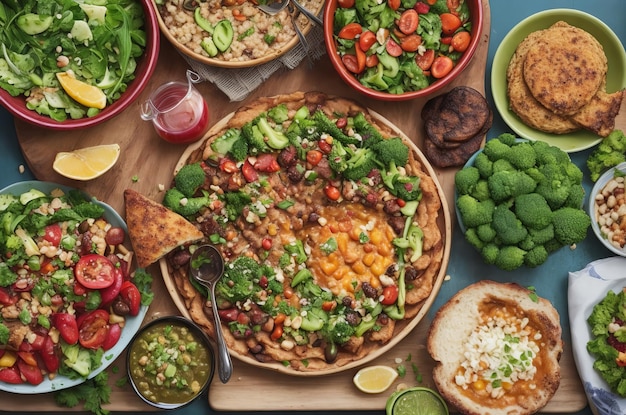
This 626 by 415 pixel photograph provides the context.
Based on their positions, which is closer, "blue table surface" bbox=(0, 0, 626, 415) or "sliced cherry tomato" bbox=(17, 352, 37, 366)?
"sliced cherry tomato" bbox=(17, 352, 37, 366)

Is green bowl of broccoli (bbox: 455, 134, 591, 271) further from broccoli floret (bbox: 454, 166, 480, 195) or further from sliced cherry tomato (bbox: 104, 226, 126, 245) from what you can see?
sliced cherry tomato (bbox: 104, 226, 126, 245)

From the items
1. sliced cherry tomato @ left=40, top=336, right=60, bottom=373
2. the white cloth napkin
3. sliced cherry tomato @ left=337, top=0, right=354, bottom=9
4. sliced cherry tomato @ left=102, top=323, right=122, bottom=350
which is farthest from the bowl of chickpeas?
sliced cherry tomato @ left=40, top=336, right=60, bottom=373

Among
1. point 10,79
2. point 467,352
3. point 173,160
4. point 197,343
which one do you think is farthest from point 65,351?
point 467,352

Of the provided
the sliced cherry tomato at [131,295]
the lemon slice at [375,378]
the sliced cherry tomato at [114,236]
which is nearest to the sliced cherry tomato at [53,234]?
the sliced cherry tomato at [114,236]

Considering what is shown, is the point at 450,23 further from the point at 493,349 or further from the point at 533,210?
the point at 493,349

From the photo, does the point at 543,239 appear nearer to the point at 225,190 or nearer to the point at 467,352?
the point at 467,352

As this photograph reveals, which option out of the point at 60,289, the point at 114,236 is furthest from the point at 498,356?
the point at 60,289

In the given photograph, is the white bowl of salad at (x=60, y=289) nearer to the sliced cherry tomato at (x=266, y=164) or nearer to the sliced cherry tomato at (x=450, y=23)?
the sliced cherry tomato at (x=266, y=164)
